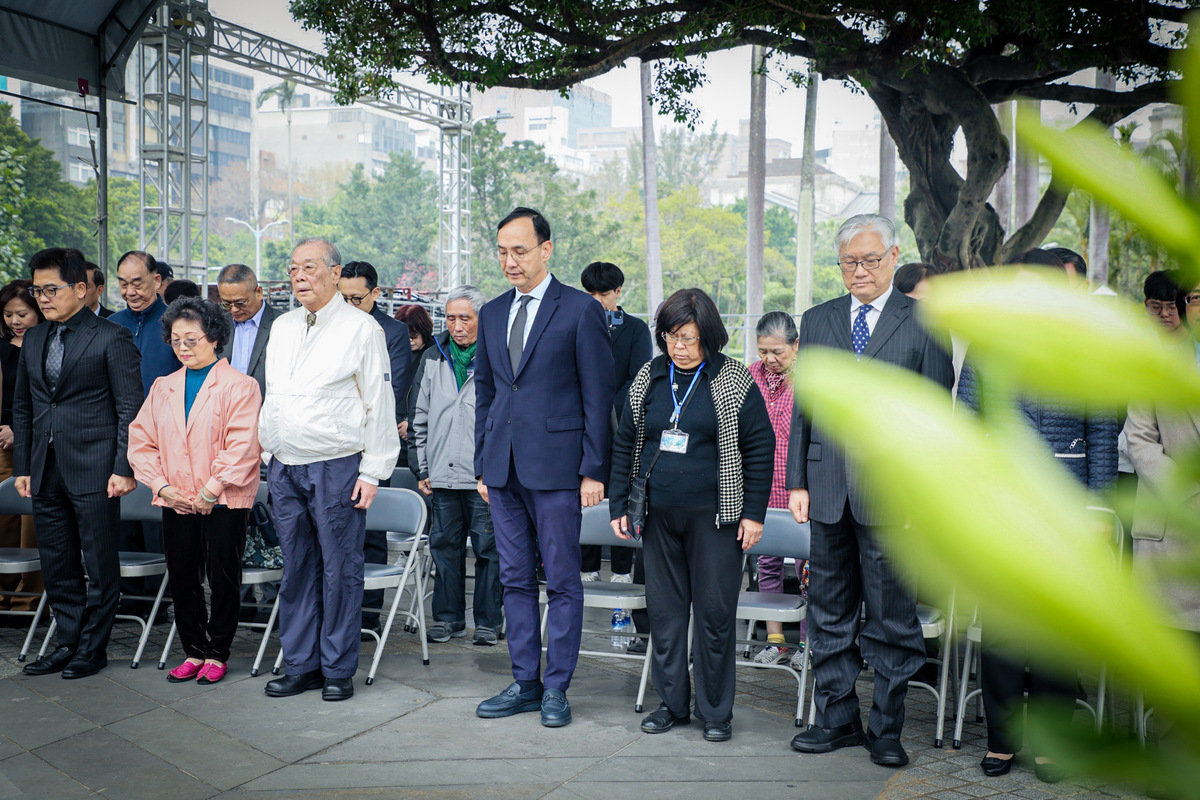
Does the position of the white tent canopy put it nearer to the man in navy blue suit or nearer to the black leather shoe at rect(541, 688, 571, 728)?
the man in navy blue suit

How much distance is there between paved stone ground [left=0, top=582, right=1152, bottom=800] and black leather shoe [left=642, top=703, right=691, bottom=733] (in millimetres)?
66

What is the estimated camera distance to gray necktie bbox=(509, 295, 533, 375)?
4336 mm

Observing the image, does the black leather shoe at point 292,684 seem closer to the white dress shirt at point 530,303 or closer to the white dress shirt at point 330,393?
the white dress shirt at point 330,393

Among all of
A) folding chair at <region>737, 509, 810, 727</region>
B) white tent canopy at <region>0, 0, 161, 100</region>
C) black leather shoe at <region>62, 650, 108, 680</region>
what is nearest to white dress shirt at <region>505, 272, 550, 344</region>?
folding chair at <region>737, 509, 810, 727</region>

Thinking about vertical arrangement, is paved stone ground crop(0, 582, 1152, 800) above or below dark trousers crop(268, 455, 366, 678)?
below

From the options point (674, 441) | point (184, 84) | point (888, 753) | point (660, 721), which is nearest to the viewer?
point (888, 753)

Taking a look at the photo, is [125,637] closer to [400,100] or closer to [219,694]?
[219,694]

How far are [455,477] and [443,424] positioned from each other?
0.96 feet

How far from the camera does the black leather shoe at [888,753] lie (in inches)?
152

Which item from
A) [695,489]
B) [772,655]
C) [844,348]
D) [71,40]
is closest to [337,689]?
[695,489]

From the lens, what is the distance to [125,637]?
5.65 meters

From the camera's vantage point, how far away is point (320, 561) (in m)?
4.72

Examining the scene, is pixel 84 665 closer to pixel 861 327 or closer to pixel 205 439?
pixel 205 439

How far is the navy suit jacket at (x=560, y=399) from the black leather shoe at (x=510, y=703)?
0.91 metres
